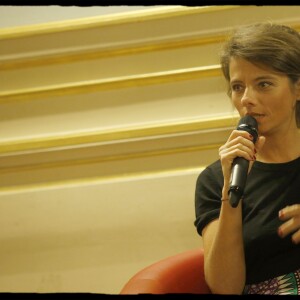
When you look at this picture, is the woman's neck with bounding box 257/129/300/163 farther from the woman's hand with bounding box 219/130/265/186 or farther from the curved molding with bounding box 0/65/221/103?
the curved molding with bounding box 0/65/221/103

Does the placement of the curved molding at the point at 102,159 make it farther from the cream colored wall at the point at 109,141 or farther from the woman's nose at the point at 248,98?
the woman's nose at the point at 248,98

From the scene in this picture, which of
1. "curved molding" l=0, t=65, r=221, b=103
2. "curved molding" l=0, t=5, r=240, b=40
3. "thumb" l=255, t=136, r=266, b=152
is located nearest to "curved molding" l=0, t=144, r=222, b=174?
"curved molding" l=0, t=65, r=221, b=103

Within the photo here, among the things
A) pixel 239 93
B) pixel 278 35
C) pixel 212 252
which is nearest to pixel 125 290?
pixel 212 252

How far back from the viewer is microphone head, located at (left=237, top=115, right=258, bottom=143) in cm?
99

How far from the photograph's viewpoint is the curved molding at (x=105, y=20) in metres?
1.73

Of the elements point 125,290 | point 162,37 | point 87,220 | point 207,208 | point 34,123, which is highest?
point 162,37

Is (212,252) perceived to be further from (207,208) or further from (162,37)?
Result: (162,37)

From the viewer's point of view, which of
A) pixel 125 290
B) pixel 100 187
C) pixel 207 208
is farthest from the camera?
pixel 100 187

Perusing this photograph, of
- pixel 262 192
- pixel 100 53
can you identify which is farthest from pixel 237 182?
pixel 100 53

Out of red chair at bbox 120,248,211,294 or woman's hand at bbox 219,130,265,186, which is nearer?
woman's hand at bbox 219,130,265,186

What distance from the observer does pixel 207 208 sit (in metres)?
1.16

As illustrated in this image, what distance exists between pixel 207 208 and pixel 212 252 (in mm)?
114

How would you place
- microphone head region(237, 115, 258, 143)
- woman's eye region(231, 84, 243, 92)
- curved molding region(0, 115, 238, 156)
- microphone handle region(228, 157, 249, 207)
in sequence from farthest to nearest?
1. curved molding region(0, 115, 238, 156)
2. woman's eye region(231, 84, 243, 92)
3. microphone head region(237, 115, 258, 143)
4. microphone handle region(228, 157, 249, 207)

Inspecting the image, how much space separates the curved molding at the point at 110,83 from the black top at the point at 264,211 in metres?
0.64
